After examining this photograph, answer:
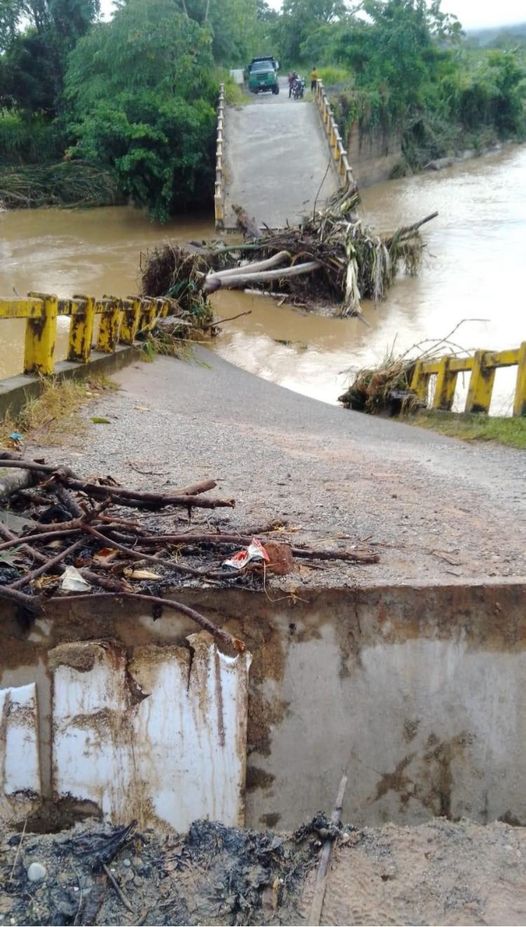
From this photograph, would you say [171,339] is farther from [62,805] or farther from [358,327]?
[62,805]

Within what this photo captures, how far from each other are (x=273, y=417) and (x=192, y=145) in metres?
17.2

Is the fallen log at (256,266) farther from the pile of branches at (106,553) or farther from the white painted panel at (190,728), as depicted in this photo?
the white painted panel at (190,728)

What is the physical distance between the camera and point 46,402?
5.91 m

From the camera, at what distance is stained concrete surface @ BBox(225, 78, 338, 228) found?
67.0ft

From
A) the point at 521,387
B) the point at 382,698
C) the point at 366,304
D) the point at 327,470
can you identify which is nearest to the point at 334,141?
the point at 366,304

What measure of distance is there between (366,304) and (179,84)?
11743mm

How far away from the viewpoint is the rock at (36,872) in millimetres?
2406

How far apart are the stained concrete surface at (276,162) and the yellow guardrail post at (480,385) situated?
39.4 feet

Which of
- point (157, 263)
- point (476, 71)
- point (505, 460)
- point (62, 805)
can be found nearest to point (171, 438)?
point (505, 460)

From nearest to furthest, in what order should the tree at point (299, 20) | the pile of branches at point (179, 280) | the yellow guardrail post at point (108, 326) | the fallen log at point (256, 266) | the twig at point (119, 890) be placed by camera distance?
the twig at point (119, 890) < the yellow guardrail post at point (108, 326) < the pile of branches at point (179, 280) < the fallen log at point (256, 266) < the tree at point (299, 20)

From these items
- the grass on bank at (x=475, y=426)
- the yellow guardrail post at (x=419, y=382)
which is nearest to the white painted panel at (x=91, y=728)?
the grass on bank at (x=475, y=426)

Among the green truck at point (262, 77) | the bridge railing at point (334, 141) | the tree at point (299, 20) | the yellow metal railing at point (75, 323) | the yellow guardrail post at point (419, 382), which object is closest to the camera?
the yellow metal railing at point (75, 323)

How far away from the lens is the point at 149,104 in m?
22.5

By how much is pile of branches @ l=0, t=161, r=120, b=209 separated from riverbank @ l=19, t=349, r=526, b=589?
18951mm
